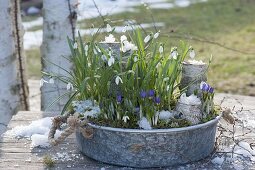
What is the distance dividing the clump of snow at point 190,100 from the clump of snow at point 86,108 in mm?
335

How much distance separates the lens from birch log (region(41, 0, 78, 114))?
11.3 feet

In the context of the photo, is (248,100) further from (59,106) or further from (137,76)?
(137,76)

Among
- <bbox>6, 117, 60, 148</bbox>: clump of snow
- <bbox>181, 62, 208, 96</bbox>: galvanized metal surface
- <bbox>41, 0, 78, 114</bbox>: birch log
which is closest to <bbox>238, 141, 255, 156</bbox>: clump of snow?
<bbox>181, 62, 208, 96</bbox>: galvanized metal surface

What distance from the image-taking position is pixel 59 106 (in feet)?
11.9

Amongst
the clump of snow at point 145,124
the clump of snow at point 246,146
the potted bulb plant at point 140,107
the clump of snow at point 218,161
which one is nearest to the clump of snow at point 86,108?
the potted bulb plant at point 140,107

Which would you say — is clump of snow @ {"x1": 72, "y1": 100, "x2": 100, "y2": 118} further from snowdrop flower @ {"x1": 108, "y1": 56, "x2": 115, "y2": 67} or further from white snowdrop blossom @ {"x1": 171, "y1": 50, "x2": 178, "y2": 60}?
white snowdrop blossom @ {"x1": 171, "y1": 50, "x2": 178, "y2": 60}

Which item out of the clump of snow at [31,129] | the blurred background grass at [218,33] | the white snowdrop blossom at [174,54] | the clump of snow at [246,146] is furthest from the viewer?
the blurred background grass at [218,33]

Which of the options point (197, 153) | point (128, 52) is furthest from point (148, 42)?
point (197, 153)

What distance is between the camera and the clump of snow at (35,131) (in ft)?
7.96

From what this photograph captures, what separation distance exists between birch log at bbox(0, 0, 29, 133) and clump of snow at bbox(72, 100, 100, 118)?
1135 millimetres

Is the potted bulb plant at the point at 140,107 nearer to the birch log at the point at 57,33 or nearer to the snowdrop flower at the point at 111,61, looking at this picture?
the snowdrop flower at the point at 111,61

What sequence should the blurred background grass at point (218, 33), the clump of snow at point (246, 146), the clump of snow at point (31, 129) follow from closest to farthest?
the clump of snow at point (246, 146) → the clump of snow at point (31, 129) → the blurred background grass at point (218, 33)

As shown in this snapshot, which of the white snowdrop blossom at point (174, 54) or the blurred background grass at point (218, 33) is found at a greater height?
the white snowdrop blossom at point (174, 54)

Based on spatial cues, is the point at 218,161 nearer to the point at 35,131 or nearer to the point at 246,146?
the point at 246,146
